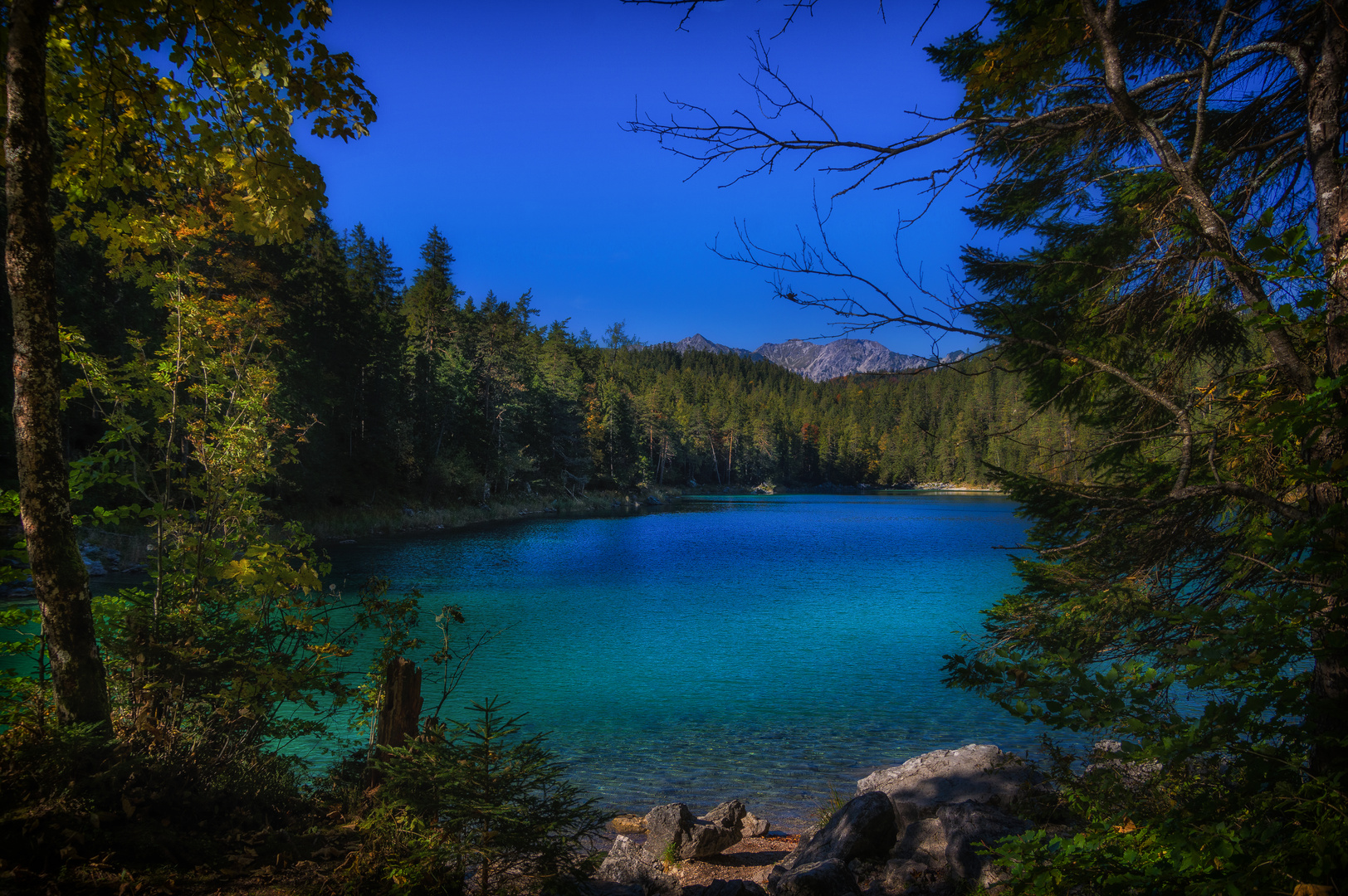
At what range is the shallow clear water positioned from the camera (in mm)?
7855

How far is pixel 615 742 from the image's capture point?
8367 mm

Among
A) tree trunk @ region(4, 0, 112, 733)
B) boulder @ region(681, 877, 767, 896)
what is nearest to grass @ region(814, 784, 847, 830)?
boulder @ region(681, 877, 767, 896)

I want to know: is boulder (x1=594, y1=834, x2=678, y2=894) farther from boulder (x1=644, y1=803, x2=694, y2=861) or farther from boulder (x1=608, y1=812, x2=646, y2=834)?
boulder (x1=608, y1=812, x2=646, y2=834)

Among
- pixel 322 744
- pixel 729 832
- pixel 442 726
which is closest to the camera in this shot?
pixel 442 726

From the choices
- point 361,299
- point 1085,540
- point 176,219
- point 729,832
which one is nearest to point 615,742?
point 729,832

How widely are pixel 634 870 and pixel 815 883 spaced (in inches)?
57.9

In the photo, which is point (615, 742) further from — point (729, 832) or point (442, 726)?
point (442, 726)

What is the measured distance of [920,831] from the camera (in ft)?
15.6

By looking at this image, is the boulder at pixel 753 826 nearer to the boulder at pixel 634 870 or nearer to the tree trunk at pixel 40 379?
the boulder at pixel 634 870

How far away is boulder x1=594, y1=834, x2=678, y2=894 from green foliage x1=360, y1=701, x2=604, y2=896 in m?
1.51

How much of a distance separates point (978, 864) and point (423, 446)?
3681cm

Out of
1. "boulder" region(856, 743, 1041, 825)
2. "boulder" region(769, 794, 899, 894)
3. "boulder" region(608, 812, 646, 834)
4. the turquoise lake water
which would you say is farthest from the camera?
the turquoise lake water

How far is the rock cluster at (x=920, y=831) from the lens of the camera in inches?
156

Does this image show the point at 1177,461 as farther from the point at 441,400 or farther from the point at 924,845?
the point at 441,400
